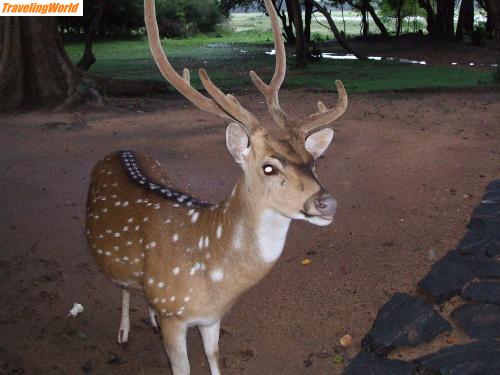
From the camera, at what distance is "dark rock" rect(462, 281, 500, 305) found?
3.88 metres

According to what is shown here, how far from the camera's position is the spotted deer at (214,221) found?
2830mm

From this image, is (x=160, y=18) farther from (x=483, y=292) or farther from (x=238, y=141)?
(x=238, y=141)

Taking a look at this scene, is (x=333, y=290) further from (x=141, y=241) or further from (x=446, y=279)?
(x=141, y=241)

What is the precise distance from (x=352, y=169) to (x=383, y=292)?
2792mm

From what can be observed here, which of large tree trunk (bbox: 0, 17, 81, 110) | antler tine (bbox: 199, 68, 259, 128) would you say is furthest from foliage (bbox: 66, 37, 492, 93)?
antler tine (bbox: 199, 68, 259, 128)

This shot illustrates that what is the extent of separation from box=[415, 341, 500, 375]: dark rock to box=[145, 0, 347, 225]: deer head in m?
1.20

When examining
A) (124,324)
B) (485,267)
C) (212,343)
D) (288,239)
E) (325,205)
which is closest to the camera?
(325,205)

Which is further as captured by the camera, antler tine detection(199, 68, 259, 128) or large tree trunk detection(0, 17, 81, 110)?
large tree trunk detection(0, 17, 81, 110)

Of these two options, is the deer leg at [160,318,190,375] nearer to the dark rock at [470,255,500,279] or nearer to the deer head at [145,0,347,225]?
the deer head at [145,0,347,225]

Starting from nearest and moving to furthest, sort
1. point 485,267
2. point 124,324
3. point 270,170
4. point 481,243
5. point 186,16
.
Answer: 1. point 270,170
2. point 124,324
3. point 485,267
4. point 481,243
5. point 186,16

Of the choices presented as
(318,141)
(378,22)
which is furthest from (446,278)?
(378,22)

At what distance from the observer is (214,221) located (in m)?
3.23

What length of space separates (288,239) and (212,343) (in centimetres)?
187

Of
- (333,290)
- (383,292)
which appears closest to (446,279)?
(383,292)
